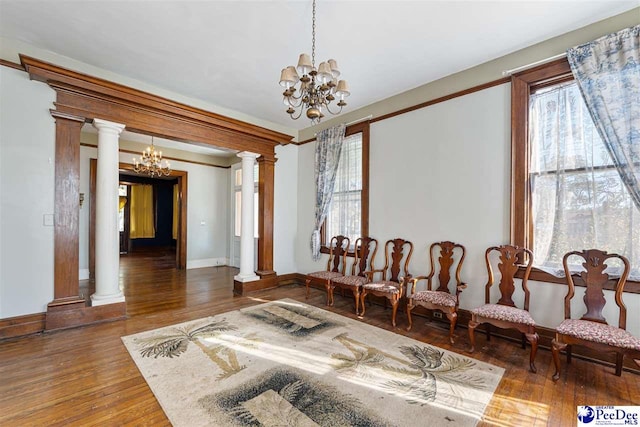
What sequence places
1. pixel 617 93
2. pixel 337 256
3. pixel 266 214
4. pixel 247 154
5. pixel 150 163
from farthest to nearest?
pixel 150 163
pixel 266 214
pixel 247 154
pixel 337 256
pixel 617 93

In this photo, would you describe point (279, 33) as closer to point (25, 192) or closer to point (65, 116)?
point (65, 116)

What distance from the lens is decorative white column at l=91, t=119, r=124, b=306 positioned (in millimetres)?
3424

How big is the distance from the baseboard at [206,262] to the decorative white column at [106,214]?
351cm

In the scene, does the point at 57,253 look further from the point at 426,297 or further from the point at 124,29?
the point at 426,297

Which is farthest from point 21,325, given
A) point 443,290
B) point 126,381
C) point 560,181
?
point 560,181

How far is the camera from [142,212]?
11156 mm

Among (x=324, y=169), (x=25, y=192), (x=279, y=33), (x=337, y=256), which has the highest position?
(x=279, y=33)

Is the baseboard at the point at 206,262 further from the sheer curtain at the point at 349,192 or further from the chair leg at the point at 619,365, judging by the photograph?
the chair leg at the point at 619,365

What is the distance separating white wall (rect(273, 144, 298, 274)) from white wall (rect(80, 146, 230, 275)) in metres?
2.65

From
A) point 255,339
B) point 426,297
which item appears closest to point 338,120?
point 426,297

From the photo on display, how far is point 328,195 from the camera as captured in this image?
4.94 metres

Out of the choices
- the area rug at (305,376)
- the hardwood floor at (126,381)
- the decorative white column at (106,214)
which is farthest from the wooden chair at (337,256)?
the decorative white column at (106,214)

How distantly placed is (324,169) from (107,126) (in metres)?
3.15

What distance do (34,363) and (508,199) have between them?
4.81 m
